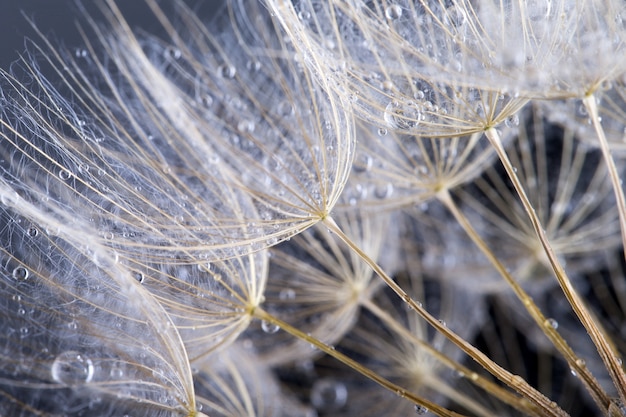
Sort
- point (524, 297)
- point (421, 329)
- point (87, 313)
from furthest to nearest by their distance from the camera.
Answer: point (421, 329)
point (524, 297)
point (87, 313)

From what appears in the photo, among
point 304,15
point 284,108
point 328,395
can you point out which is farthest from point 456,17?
point 328,395

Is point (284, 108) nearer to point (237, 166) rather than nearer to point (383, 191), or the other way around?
point (237, 166)

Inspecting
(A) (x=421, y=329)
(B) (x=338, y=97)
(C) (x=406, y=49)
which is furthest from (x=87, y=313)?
(A) (x=421, y=329)

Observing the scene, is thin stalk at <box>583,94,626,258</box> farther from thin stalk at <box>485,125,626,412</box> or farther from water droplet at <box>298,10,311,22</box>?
water droplet at <box>298,10,311,22</box>

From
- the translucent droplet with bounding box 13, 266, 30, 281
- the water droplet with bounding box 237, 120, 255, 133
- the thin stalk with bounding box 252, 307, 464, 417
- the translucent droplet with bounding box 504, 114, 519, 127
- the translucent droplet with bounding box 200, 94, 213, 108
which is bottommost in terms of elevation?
the translucent droplet with bounding box 13, 266, 30, 281

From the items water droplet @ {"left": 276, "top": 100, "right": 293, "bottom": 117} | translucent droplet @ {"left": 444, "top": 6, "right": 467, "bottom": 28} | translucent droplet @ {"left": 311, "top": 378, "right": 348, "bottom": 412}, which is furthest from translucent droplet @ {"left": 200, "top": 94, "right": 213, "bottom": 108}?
translucent droplet @ {"left": 311, "top": 378, "right": 348, "bottom": 412}

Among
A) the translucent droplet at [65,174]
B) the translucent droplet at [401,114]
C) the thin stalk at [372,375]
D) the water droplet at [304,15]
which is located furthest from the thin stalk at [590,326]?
the translucent droplet at [65,174]

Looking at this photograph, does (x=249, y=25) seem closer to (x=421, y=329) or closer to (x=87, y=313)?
(x=87, y=313)
